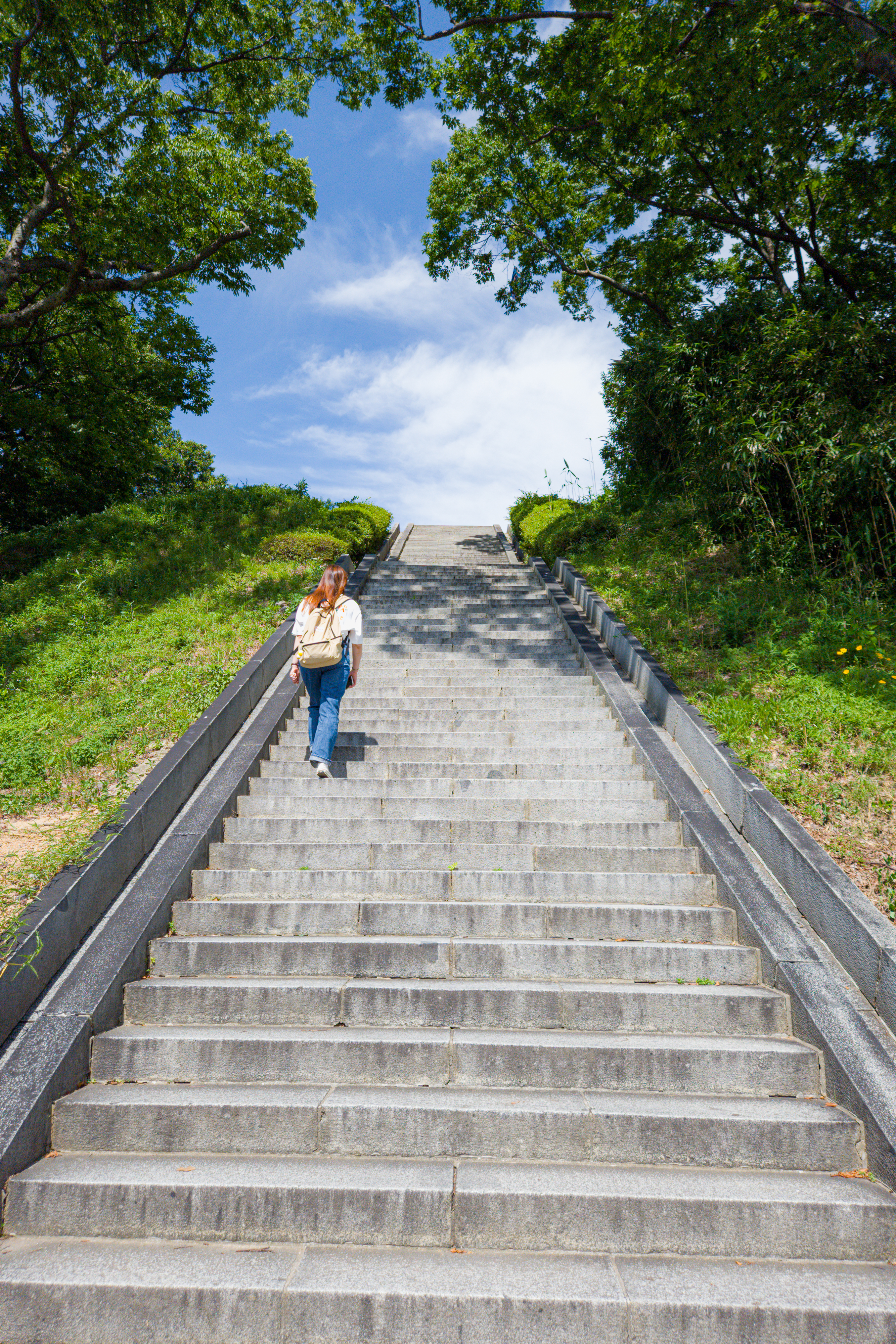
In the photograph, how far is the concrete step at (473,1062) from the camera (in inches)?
114

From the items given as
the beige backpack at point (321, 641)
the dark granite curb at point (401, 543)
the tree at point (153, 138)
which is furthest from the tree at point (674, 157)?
the beige backpack at point (321, 641)

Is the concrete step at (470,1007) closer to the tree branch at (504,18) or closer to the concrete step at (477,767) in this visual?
the concrete step at (477,767)

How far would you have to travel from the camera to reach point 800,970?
10.5ft

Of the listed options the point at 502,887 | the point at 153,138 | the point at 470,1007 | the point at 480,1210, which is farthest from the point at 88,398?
the point at 480,1210

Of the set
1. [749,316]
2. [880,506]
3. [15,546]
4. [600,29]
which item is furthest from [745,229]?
[15,546]

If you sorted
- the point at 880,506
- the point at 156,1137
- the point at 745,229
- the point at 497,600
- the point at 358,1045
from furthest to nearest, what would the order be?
the point at 745,229 → the point at 497,600 → the point at 880,506 → the point at 358,1045 → the point at 156,1137

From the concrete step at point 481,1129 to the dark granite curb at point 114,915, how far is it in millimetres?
183

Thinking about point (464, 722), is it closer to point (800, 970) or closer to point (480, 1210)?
point (800, 970)

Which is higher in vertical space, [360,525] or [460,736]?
[360,525]

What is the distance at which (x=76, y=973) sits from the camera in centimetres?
321

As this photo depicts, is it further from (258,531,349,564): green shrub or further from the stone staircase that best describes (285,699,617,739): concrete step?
(258,531,349,564): green shrub

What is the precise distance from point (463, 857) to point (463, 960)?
2.65ft

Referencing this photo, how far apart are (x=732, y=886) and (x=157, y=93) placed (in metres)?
12.7

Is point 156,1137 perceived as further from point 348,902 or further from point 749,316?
point 749,316
